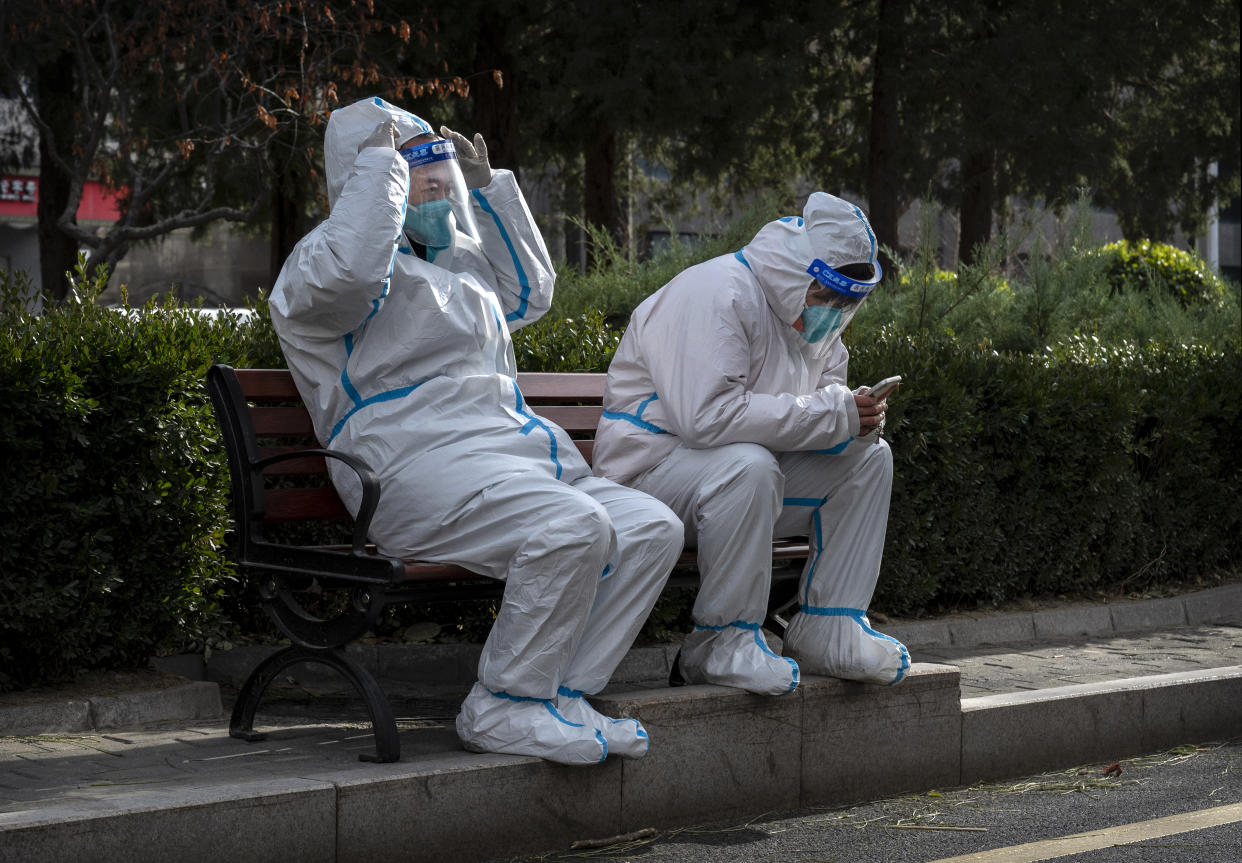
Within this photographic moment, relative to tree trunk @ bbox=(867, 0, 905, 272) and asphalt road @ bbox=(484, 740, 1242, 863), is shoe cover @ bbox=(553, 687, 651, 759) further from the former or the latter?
tree trunk @ bbox=(867, 0, 905, 272)

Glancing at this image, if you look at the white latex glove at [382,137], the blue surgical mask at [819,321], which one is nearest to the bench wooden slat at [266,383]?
the white latex glove at [382,137]

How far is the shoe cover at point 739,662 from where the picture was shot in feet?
13.7

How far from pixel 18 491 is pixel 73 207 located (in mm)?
7846

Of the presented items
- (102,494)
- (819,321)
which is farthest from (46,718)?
(819,321)

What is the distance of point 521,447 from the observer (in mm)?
4113

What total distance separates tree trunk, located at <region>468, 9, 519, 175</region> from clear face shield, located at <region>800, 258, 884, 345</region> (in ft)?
30.3

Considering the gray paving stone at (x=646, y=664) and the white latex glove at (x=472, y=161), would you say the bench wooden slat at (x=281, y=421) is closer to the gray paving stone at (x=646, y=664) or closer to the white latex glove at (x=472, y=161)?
the white latex glove at (x=472, y=161)

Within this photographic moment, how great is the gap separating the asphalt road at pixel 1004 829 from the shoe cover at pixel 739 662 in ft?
1.17

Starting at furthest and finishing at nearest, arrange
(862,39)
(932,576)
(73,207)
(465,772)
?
(862,39) < (73,207) < (932,576) < (465,772)

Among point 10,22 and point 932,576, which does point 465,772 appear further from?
point 10,22

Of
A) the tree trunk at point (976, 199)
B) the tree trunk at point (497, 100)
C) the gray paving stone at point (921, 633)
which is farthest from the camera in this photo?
the tree trunk at point (976, 199)

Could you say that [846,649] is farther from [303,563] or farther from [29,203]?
[29,203]

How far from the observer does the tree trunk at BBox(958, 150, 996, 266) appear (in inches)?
653

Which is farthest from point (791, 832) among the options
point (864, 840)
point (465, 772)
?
point (465, 772)
